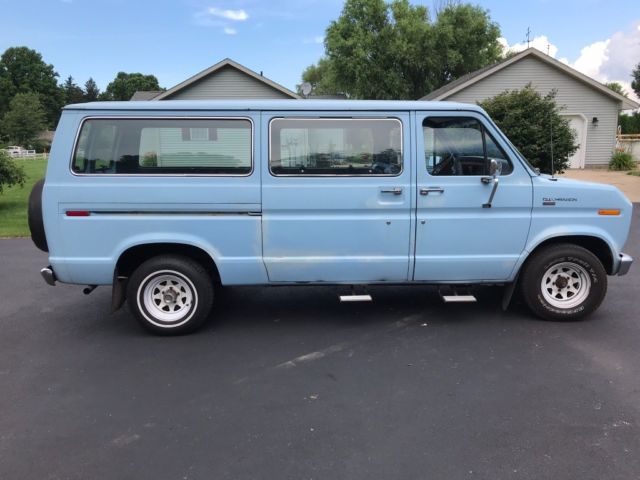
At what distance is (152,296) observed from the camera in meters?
4.92

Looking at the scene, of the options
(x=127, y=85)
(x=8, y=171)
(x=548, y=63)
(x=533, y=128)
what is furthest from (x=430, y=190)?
(x=127, y=85)

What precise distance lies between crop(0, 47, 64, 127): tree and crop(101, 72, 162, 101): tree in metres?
9.89

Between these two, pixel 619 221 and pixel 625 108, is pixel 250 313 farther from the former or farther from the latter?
pixel 625 108

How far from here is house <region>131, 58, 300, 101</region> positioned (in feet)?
74.5

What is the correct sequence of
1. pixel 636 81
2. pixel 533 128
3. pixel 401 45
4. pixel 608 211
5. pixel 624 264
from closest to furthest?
1. pixel 608 211
2. pixel 624 264
3. pixel 533 128
4. pixel 401 45
5. pixel 636 81

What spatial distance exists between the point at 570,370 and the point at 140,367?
3412 mm

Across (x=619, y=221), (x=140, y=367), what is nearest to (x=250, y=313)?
(x=140, y=367)

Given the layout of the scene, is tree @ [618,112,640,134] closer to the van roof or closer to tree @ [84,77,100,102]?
the van roof

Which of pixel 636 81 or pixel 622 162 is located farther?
pixel 636 81

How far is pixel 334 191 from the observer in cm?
471

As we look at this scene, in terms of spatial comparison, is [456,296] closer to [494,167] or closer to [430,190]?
[430,190]

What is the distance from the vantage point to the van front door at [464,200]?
15.8 feet

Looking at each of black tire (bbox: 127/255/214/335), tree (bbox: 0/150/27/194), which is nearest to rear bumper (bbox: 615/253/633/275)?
black tire (bbox: 127/255/214/335)

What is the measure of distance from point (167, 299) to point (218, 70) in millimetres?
19712
